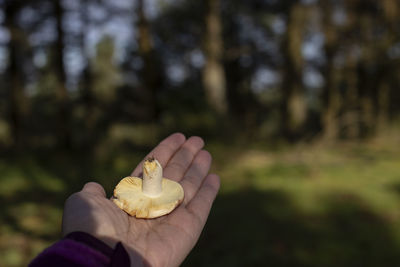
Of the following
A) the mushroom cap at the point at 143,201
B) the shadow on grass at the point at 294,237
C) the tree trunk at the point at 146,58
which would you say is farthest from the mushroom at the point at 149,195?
the tree trunk at the point at 146,58

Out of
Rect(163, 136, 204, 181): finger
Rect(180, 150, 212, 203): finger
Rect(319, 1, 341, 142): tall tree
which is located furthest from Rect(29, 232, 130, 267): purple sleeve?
Rect(319, 1, 341, 142): tall tree

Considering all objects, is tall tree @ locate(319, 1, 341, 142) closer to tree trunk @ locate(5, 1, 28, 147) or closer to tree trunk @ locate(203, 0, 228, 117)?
tree trunk @ locate(203, 0, 228, 117)

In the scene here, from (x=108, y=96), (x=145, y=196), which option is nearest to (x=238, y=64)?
(x=108, y=96)

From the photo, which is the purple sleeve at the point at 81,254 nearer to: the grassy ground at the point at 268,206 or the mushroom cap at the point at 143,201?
the mushroom cap at the point at 143,201

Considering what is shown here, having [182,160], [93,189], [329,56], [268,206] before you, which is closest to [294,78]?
[329,56]

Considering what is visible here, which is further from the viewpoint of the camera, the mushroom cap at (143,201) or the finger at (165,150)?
the finger at (165,150)

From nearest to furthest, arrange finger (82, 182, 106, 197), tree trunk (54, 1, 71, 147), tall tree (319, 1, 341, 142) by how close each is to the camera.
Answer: finger (82, 182, 106, 197) < tree trunk (54, 1, 71, 147) < tall tree (319, 1, 341, 142)
